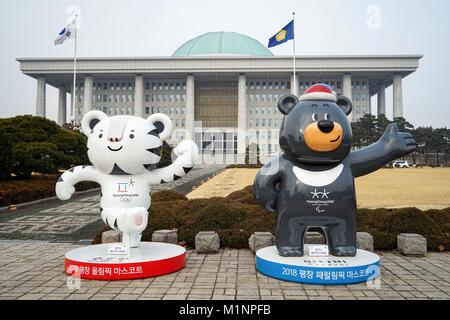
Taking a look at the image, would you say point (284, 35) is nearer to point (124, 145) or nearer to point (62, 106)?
point (124, 145)

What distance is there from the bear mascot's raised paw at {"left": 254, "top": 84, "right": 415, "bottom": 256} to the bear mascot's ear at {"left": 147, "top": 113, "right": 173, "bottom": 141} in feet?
5.44

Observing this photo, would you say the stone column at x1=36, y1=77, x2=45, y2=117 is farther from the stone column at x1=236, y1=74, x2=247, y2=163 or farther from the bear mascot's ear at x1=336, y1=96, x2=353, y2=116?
the bear mascot's ear at x1=336, y1=96, x2=353, y2=116

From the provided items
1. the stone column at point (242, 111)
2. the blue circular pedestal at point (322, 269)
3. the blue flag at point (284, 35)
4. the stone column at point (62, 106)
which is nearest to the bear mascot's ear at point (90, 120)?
the blue circular pedestal at point (322, 269)

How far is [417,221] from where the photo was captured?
8.31 meters

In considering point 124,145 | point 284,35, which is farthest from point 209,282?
point 284,35

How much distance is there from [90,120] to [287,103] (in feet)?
10.4

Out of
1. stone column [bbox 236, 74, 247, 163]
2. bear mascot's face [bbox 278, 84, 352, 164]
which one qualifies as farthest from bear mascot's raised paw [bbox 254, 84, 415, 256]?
→ stone column [bbox 236, 74, 247, 163]

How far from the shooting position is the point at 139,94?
64.8 meters

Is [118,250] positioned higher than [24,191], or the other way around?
[24,191]

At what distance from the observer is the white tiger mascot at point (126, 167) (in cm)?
599

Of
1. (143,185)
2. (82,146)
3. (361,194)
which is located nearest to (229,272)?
(143,185)

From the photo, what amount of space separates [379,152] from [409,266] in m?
1.97

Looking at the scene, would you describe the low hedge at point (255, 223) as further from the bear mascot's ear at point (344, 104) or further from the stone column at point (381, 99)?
the stone column at point (381, 99)

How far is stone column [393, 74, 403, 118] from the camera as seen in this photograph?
61.6 metres
